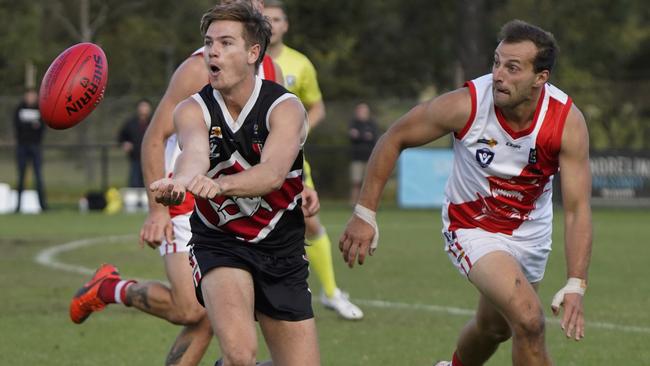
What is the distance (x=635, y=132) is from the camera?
86.7ft

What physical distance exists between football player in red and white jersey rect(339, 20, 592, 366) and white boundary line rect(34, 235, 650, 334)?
9.16ft

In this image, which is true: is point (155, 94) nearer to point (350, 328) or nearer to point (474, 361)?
point (350, 328)

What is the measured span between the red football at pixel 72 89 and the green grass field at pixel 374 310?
175cm

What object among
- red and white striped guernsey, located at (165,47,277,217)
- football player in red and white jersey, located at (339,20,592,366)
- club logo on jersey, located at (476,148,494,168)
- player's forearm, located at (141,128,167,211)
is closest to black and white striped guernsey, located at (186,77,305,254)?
football player in red and white jersey, located at (339,20,592,366)

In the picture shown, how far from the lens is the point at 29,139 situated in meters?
22.3

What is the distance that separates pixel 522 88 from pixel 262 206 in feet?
4.75

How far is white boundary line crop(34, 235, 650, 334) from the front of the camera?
9.18m

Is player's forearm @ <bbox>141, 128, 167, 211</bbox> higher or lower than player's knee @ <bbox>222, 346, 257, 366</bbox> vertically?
higher

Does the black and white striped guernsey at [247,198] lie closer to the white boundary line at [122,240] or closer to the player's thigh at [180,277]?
the player's thigh at [180,277]

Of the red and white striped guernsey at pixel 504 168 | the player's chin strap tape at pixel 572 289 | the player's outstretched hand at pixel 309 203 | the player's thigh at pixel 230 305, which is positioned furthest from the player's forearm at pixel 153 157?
the player's chin strap tape at pixel 572 289

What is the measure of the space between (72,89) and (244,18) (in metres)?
1.47

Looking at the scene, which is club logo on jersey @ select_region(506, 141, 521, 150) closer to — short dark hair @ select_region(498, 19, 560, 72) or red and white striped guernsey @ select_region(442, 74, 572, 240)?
red and white striped guernsey @ select_region(442, 74, 572, 240)

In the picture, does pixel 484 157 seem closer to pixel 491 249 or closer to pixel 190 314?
pixel 491 249

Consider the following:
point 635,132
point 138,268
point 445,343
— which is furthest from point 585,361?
point 635,132
